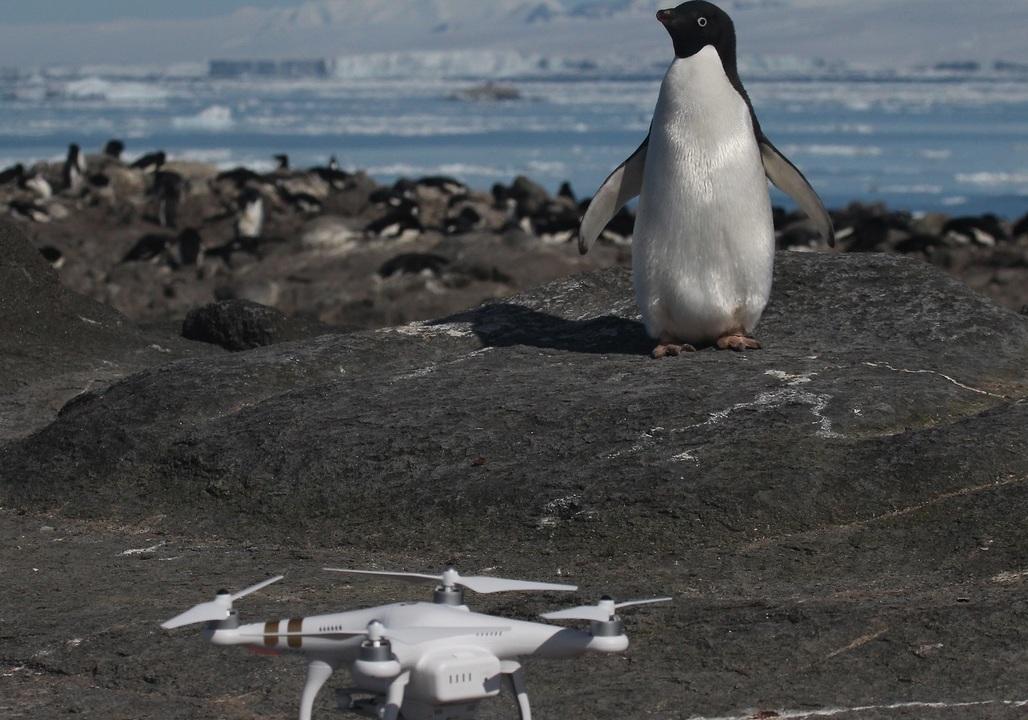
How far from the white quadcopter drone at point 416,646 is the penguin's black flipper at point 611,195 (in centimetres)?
525

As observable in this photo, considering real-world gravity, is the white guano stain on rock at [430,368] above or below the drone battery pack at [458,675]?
below

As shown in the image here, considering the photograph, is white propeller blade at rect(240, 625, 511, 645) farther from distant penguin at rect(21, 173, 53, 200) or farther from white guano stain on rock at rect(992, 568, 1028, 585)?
distant penguin at rect(21, 173, 53, 200)

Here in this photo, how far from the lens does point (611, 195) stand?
27.7ft

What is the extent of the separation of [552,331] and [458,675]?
5528mm

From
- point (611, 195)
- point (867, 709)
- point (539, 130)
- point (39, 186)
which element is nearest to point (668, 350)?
point (611, 195)

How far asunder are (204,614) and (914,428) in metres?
4.24

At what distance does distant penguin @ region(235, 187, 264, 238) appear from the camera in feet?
86.1

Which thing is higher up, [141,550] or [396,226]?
[141,550]

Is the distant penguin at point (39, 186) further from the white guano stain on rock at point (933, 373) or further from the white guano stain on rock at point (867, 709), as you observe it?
the white guano stain on rock at point (867, 709)

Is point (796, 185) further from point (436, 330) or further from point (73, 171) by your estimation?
point (73, 171)

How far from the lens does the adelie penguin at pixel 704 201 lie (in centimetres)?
766

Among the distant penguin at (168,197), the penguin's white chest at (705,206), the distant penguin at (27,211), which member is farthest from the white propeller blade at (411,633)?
the distant penguin at (168,197)

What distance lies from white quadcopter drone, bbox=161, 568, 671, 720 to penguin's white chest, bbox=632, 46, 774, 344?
461 centimetres

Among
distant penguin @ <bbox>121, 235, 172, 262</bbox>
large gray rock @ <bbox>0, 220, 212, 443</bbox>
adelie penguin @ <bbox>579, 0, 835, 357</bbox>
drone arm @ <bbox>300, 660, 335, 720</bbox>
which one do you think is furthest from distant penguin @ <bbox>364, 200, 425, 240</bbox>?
drone arm @ <bbox>300, 660, 335, 720</bbox>
